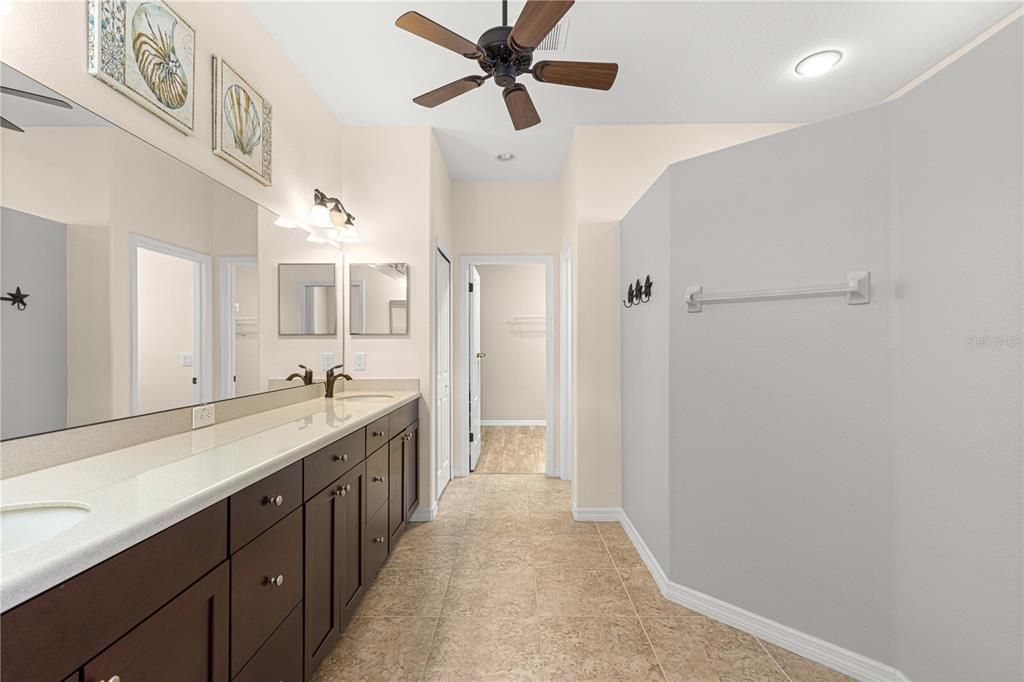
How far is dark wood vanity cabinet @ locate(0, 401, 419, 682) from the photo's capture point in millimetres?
728

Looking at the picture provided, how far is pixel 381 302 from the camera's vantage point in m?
3.22

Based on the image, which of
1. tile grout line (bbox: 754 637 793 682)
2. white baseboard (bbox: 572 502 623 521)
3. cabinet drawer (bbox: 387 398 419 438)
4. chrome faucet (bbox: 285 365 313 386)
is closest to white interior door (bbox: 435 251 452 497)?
cabinet drawer (bbox: 387 398 419 438)

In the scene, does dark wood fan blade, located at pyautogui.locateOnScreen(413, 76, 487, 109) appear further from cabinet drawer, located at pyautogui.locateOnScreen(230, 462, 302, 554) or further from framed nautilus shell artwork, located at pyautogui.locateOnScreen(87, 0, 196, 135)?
cabinet drawer, located at pyautogui.locateOnScreen(230, 462, 302, 554)

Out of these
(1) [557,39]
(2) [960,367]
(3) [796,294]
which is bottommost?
(2) [960,367]

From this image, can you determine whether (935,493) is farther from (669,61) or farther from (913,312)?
(669,61)

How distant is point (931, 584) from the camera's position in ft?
4.99

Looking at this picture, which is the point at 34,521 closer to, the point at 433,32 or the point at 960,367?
the point at 433,32

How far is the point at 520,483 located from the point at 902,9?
379 cm

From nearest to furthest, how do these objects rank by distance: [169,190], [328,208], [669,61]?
[169,190] < [669,61] < [328,208]

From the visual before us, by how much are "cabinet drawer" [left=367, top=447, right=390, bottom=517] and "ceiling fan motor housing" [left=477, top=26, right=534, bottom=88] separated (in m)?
1.76

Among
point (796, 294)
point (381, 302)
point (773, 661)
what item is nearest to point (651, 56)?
point (796, 294)

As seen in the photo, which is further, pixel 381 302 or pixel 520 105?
pixel 381 302

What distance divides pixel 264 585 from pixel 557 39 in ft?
8.23

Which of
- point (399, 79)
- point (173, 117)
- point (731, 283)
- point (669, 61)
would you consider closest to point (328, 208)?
point (399, 79)
